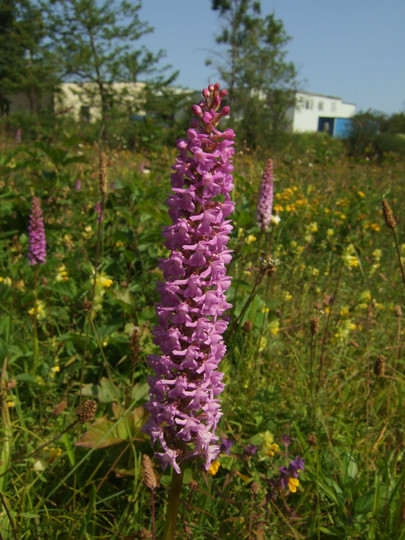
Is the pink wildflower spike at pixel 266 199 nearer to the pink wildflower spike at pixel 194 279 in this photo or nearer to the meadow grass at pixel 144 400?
the meadow grass at pixel 144 400

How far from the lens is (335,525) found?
1.71 metres

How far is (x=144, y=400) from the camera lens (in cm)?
202

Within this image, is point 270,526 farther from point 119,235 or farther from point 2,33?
point 2,33

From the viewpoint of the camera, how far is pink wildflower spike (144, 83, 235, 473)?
1.07 meters

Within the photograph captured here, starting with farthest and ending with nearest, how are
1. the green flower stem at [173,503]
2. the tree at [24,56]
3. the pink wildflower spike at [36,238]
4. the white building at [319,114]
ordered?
1. the white building at [319,114]
2. the tree at [24,56]
3. the pink wildflower spike at [36,238]
4. the green flower stem at [173,503]

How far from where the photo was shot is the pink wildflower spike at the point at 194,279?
3.50 feet

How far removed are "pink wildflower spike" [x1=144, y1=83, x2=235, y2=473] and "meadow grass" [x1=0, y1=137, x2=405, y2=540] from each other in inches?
8.2

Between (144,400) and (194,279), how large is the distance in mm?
1149

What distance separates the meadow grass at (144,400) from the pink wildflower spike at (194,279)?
0.21m

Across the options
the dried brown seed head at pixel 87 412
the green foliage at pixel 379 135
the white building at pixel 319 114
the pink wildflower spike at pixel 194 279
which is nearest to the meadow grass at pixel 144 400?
the dried brown seed head at pixel 87 412

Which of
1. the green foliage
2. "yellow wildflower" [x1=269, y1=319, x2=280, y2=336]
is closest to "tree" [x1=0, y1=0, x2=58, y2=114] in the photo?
the green foliage

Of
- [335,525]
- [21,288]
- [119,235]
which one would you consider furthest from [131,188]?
[335,525]

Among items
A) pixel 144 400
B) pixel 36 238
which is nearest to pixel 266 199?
pixel 36 238

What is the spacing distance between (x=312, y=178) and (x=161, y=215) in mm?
7079
